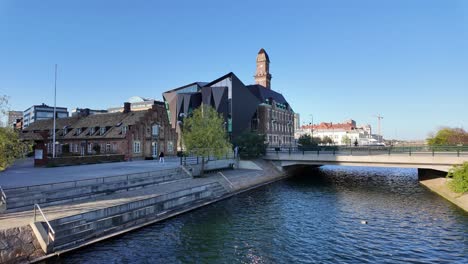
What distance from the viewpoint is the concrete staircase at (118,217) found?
50.8 feet

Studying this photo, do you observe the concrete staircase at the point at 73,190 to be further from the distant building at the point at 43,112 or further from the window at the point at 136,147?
the distant building at the point at 43,112

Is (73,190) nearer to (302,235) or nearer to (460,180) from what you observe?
(302,235)

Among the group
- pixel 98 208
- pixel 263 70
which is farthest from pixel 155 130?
pixel 263 70

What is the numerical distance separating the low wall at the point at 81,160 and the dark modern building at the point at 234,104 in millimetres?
18032

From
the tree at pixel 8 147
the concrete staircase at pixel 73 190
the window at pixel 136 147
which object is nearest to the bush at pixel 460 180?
the concrete staircase at pixel 73 190

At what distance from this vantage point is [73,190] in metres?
21.6

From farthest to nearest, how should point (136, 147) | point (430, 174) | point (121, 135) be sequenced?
point (136, 147) → point (121, 135) → point (430, 174)

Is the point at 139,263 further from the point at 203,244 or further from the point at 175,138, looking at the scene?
the point at 175,138

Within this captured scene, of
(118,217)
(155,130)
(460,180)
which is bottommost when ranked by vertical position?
(118,217)

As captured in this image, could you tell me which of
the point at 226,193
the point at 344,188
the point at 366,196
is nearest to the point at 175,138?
the point at 226,193

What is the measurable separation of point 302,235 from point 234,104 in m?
55.0

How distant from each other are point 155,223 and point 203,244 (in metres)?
5.34

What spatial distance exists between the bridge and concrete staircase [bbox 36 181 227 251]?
22080 millimetres

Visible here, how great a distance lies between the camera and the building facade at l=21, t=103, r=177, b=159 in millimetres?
48641
